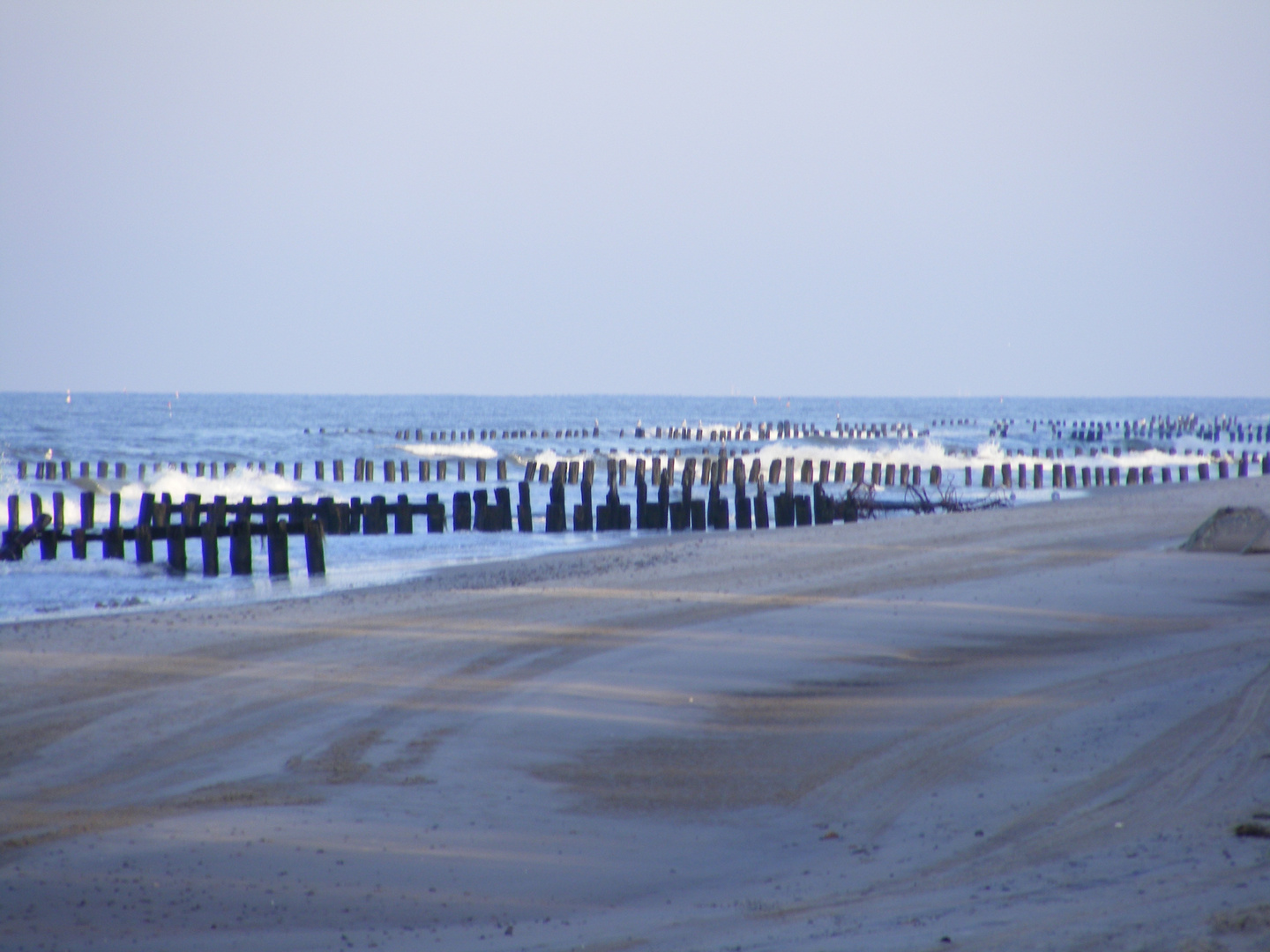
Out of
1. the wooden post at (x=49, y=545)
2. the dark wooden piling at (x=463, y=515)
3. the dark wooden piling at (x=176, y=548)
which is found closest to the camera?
the dark wooden piling at (x=176, y=548)

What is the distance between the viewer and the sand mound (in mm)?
12961

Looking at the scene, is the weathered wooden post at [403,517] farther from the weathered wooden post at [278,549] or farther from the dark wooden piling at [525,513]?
the weathered wooden post at [278,549]

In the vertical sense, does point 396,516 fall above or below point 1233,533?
below

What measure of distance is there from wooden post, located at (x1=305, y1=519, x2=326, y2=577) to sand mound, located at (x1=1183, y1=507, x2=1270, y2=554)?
10.5 m

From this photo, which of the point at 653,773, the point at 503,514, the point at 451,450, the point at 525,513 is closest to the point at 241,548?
the point at 503,514

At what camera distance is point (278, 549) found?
15.5 m

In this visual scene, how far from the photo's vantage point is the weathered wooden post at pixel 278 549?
50.5 ft

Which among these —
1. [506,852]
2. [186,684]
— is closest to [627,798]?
[506,852]

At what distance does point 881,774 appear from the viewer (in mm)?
5738

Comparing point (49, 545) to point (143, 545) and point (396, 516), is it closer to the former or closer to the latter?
point (143, 545)

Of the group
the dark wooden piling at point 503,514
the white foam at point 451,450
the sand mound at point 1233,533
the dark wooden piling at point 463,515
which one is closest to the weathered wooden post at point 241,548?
the dark wooden piling at point 463,515

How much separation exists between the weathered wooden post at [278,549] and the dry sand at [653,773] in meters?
4.51

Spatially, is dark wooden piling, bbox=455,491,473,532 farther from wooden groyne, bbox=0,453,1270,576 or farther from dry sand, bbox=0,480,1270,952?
dry sand, bbox=0,480,1270,952

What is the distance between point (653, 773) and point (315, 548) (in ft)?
34.0
